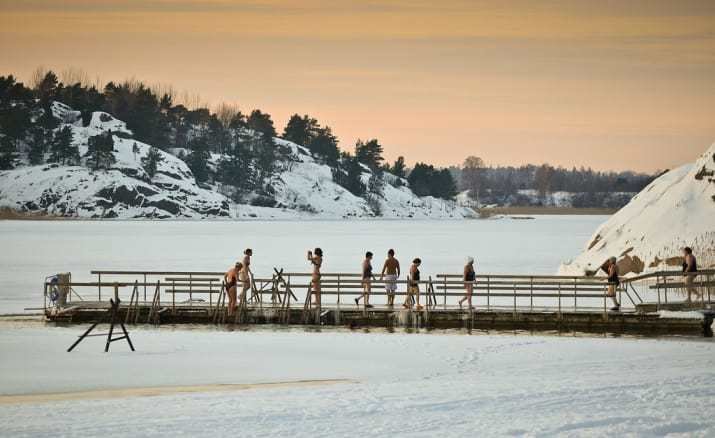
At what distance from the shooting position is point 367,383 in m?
22.8

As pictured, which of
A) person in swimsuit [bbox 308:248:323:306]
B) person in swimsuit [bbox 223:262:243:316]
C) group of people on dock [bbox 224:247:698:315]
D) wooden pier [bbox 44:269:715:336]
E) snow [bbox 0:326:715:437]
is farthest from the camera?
person in swimsuit [bbox 223:262:243:316]

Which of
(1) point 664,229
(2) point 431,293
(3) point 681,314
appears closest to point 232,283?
(2) point 431,293

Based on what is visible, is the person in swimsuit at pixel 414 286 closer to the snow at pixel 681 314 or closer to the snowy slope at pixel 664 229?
the snow at pixel 681 314

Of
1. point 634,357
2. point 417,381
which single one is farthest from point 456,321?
point 417,381

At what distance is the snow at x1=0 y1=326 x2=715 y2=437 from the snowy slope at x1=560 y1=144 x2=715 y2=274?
17.5 meters

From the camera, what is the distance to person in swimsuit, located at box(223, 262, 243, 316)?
33.1 meters

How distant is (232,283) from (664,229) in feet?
77.2

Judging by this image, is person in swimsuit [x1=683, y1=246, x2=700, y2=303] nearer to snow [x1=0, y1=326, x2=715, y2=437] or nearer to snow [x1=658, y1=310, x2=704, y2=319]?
A: snow [x1=658, y1=310, x2=704, y2=319]

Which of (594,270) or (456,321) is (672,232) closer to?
(594,270)

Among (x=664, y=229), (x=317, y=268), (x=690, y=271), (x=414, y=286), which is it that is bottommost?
(x=414, y=286)

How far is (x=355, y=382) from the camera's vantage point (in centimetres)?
2305

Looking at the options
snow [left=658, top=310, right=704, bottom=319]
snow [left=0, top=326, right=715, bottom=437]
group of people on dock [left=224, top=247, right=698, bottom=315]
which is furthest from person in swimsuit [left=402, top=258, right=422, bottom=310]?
snow [left=658, top=310, right=704, bottom=319]

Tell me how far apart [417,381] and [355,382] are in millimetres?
1379

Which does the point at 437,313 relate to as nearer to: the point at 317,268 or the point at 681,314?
the point at 317,268
